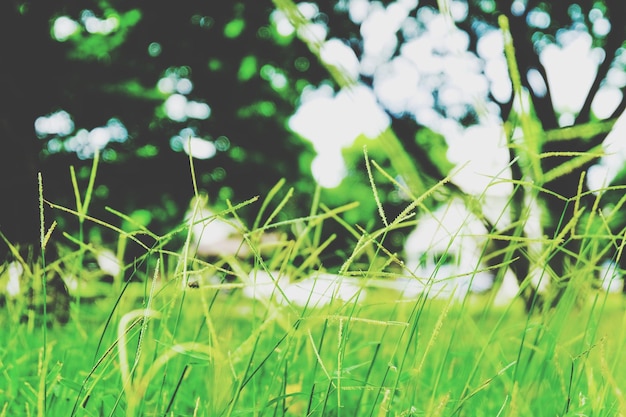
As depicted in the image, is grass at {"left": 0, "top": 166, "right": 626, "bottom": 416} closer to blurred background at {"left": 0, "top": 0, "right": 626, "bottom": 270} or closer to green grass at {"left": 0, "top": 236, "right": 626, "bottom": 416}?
green grass at {"left": 0, "top": 236, "right": 626, "bottom": 416}

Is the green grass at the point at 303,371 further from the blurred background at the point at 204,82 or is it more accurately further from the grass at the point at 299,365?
the blurred background at the point at 204,82

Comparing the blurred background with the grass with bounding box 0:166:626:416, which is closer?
the grass with bounding box 0:166:626:416

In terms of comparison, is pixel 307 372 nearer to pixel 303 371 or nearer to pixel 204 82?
pixel 303 371

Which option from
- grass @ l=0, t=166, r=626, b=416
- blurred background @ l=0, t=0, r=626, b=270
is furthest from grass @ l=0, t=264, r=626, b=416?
blurred background @ l=0, t=0, r=626, b=270

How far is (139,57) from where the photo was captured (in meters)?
5.55

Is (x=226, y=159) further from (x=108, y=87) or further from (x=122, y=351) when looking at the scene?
(x=122, y=351)

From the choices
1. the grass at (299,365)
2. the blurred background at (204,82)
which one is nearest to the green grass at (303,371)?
the grass at (299,365)

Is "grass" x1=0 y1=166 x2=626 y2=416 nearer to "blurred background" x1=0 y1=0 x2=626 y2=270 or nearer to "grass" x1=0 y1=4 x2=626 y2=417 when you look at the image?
"grass" x1=0 y1=4 x2=626 y2=417

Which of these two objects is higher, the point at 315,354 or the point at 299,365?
the point at 315,354


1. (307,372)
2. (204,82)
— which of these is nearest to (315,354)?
(307,372)

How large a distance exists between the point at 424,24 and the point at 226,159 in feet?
8.20

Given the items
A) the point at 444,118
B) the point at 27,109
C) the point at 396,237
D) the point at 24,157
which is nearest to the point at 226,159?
the point at 444,118

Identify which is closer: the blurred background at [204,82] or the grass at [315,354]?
the grass at [315,354]

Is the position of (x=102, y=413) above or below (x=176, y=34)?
below
